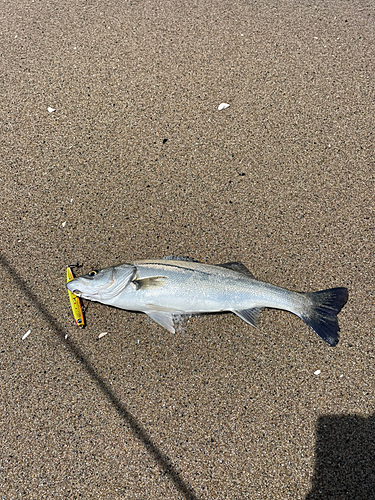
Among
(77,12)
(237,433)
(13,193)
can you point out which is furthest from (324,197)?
(77,12)

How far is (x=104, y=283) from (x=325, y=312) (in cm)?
187

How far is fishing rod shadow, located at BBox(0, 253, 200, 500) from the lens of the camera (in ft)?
8.21

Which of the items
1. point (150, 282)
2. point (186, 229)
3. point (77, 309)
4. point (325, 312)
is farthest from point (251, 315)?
point (77, 309)

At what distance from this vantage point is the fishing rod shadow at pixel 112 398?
250 cm

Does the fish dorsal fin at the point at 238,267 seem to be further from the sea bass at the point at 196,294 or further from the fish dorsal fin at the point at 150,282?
the fish dorsal fin at the point at 150,282

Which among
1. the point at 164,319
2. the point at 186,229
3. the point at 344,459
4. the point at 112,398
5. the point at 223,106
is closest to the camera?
the point at 344,459

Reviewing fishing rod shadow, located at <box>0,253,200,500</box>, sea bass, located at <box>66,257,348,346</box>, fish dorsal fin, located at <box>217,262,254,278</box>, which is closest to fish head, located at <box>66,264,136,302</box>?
sea bass, located at <box>66,257,348,346</box>

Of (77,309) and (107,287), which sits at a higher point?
(107,287)

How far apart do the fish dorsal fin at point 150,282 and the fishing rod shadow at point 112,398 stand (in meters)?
0.80

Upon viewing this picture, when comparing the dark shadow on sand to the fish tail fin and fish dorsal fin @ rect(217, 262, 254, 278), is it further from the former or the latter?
fish dorsal fin @ rect(217, 262, 254, 278)

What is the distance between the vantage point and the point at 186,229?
3.26m

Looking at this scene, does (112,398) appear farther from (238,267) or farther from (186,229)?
(186,229)

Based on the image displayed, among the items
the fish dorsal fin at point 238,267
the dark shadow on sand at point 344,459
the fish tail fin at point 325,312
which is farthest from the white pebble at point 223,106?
the dark shadow on sand at point 344,459

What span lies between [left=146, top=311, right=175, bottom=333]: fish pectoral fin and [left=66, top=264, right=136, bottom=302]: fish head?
36 cm
